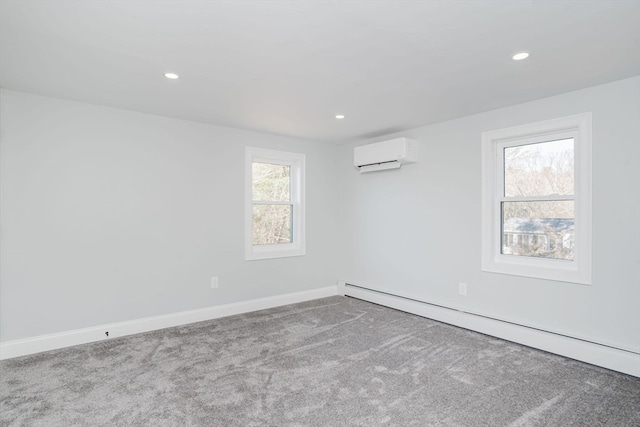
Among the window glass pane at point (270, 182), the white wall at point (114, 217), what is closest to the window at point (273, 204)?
the window glass pane at point (270, 182)

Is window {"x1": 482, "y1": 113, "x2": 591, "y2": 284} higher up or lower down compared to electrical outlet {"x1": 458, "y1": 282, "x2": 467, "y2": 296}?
higher up

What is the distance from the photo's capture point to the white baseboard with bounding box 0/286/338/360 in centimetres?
296

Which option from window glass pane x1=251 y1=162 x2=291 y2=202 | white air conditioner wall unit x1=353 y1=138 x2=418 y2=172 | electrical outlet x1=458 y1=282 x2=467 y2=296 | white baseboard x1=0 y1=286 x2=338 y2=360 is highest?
white air conditioner wall unit x1=353 y1=138 x2=418 y2=172

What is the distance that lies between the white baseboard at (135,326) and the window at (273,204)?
24.3 inches

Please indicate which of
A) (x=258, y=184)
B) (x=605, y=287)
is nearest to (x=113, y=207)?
(x=258, y=184)

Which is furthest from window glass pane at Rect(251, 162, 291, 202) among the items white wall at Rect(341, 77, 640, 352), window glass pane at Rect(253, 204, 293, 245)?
white wall at Rect(341, 77, 640, 352)

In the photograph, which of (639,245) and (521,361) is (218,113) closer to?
(521,361)

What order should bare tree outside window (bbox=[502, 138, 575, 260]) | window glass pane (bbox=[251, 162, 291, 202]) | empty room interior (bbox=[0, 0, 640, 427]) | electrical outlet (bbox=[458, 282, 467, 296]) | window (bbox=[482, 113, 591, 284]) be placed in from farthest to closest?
window glass pane (bbox=[251, 162, 291, 202])
electrical outlet (bbox=[458, 282, 467, 296])
bare tree outside window (bbox=[502, 138, 575, 260])
window (bbox=[482, 113, 591, 284])
empty room interior (bbox=[0, 0, 640, 427])

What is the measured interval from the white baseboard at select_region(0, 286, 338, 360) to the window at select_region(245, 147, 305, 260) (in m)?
0.62

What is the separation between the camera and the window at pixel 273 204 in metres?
4.40

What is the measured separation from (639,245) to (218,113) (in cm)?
399

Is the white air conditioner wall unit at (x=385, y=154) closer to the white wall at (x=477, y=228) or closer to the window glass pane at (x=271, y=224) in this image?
the white wall at (x=477, y=228)

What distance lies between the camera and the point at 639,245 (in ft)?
8.68

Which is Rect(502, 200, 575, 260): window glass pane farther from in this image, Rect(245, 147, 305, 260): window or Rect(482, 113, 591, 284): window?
Rect(245, 147, 305, 260): window
